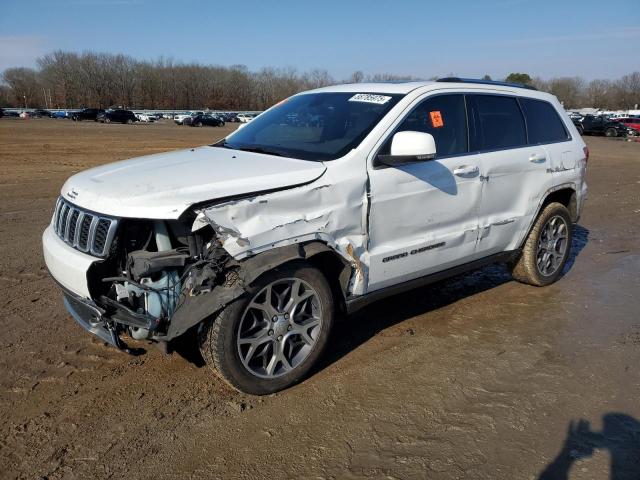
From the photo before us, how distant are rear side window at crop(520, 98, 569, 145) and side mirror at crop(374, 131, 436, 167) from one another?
2065 millimetres

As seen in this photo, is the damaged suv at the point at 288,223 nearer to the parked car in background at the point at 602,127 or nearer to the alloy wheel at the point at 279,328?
the alloy wheel at the point at 279,328

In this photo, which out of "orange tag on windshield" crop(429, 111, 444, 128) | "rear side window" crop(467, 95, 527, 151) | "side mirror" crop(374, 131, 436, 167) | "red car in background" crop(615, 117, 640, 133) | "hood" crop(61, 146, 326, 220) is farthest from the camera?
"red car in background" crop(615, 117, 640, 133)

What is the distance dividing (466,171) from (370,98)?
38.6 inches

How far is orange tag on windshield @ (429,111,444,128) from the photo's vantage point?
4234 millimetres

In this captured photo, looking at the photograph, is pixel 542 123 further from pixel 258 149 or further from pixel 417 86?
pixel 258 149

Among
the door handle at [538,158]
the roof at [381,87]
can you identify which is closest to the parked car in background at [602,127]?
the door handle at [538,158]

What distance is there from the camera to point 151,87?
383 feet

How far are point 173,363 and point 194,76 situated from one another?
12435 cm

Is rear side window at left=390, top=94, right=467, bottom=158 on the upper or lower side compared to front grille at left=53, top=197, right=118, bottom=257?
upper

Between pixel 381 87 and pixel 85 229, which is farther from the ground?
pixel 381 87

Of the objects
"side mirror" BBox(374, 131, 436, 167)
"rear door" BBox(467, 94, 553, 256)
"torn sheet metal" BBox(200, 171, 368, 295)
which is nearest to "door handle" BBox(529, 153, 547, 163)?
"rear door" BBox(467, 94, 553, 256)

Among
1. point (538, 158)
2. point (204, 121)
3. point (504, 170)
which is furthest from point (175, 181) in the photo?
point (204, 121)

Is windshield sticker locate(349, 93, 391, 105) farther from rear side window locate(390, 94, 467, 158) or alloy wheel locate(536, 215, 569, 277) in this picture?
alloy wheel locate(536, 215, 569, 277)

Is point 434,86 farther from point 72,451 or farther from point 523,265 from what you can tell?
point 72,451
